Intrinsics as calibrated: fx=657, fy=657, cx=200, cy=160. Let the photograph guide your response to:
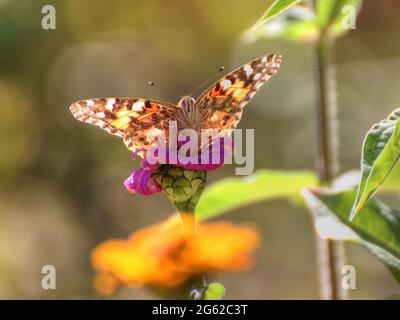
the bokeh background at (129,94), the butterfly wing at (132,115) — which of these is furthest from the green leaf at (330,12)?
the bokeh background at (129,94)

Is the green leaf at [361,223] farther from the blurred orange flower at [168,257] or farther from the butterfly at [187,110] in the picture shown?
the blurred orange flower at [168,257]

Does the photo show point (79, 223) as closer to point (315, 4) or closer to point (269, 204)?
point (269, 204)

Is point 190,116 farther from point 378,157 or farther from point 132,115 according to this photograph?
point 378,157

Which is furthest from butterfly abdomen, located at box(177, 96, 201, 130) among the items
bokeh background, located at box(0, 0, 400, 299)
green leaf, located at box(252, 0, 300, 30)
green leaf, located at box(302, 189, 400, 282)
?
bokeh background, located at box(0, 0, 400, 299)

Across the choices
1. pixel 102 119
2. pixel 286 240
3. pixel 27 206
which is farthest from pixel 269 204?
pixel 102 119

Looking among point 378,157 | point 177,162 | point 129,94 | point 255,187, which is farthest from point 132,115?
point 129,94
